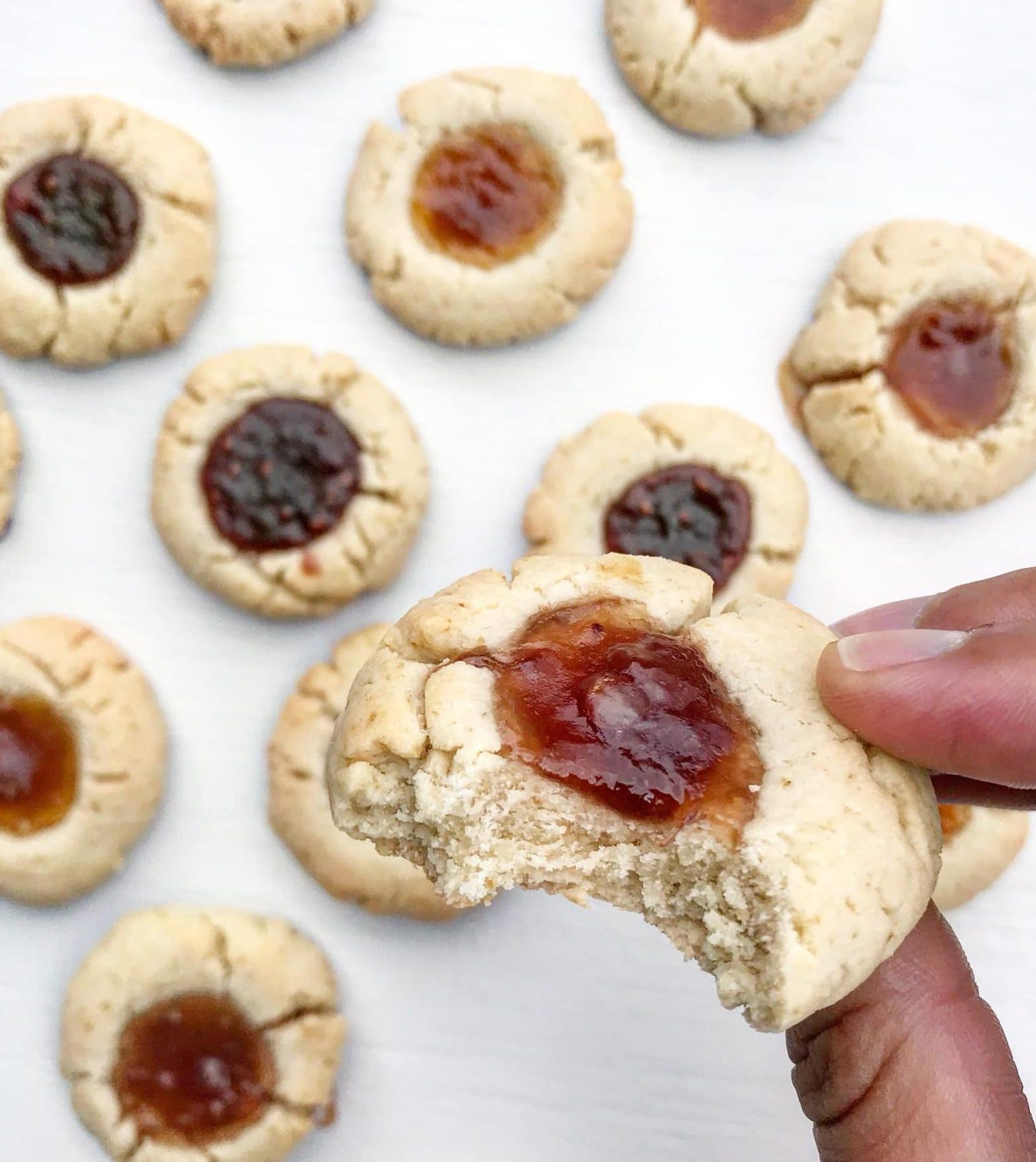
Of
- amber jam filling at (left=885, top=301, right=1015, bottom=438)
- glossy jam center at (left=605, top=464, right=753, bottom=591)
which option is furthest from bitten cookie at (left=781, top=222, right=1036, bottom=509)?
glossy jam center at (left=605, top=464, right=753, bottom=591)

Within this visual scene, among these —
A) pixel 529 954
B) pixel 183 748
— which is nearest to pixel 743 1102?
pixel 529 954

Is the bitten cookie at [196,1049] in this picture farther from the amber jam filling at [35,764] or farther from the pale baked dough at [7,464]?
the pale baked dough at [7,464]

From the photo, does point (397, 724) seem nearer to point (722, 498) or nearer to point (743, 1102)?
point (722, 498)

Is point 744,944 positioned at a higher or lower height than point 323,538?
lower

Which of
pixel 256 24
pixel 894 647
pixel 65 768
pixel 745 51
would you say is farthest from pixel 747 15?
pixel 65 768

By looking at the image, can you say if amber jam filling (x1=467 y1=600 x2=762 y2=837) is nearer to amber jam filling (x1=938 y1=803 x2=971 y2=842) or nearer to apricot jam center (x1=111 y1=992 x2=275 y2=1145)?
amber jam filling (x1=938 y1=803 x2=971 y2=842)

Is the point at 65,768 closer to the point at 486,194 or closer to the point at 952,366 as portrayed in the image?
the point at 486,194
